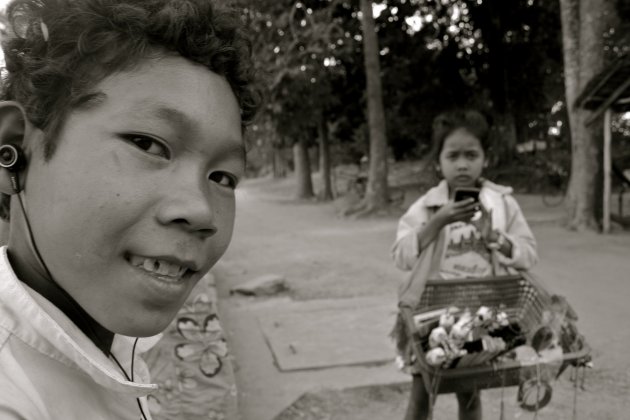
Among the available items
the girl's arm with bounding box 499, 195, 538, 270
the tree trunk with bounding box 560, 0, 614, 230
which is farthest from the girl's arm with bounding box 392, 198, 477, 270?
the tree trunk with bounding box 560, 0, 614, 230

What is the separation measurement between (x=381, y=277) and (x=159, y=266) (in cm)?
642

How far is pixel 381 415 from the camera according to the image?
350 centimetres

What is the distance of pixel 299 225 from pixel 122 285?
12657 mm

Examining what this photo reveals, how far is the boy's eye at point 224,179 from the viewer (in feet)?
3.46

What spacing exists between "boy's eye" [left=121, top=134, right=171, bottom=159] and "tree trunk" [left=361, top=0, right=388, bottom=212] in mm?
13064

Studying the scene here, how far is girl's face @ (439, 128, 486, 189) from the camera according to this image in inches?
119

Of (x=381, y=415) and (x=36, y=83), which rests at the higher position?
(x=36, y=83)

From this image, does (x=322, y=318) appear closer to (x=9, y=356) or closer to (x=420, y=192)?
(x=9, y=356)

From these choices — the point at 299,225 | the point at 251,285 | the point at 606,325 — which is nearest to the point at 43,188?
the point at 606,325

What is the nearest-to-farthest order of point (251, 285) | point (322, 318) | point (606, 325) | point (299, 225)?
point (606, 325)
point (322, 318)
point (251, 285)
point (299, 225)

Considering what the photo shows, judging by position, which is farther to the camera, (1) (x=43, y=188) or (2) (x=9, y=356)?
(1) (x=43, y=188)

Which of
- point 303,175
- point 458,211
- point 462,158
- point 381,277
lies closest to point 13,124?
point 458,211

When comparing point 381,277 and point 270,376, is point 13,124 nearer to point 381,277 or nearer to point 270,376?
point 270,376

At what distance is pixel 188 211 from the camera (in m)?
0.93
